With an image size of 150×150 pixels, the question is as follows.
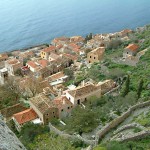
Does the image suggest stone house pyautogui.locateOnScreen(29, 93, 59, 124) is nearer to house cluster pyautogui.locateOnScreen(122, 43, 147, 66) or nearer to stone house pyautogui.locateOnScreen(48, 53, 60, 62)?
house cluster pyautogui.locateOnScreen(122, 43, 147, 66)

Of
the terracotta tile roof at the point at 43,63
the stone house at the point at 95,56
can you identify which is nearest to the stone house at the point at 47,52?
the terracotta tile roof at the point at 43,63

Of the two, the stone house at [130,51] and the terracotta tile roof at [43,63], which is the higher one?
the stone house at [130,51]

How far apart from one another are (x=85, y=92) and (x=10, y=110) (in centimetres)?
708

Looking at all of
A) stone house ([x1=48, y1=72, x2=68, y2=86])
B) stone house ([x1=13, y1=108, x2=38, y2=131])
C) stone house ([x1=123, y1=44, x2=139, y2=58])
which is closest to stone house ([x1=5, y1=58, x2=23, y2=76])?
stone house ([x1=48, y1=72, x2=68, y2=86])

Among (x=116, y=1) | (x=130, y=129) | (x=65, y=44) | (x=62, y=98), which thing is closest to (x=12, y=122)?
(x=62, y=98)

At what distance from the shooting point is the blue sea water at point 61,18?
72.4m

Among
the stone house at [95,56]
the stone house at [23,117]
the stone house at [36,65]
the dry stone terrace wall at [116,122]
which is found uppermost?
the dry stone terrace wall at [116,122]

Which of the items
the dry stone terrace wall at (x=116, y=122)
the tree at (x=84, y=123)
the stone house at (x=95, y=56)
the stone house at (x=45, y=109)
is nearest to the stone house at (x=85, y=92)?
the stone house at (x=45, y=109)

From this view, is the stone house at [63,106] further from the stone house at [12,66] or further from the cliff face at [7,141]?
the cliff face at [7,141]

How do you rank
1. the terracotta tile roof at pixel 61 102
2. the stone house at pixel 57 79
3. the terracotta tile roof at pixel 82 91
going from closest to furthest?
the terracotta tile roof at pixel 61 102 < the terracotta tile roof at pixel 82 91 < the stone house at pixel 57 79

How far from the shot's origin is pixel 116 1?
101m

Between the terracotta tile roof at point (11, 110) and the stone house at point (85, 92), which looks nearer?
the stone house at point (85, 92)

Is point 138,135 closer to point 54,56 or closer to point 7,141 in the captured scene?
point 7,141

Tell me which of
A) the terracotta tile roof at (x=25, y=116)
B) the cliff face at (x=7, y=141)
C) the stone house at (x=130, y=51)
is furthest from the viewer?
the stone house at (x=130, y=51)
